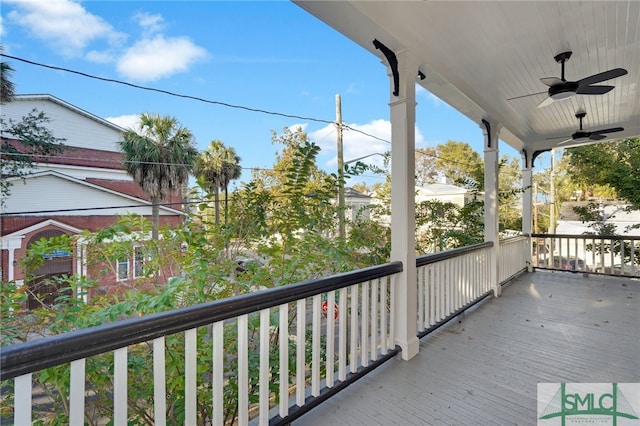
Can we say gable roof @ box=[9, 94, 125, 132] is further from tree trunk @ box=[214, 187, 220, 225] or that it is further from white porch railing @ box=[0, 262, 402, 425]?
white porch railing @ box=[0, 262, 402, 425]

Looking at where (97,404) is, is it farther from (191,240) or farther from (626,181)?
(626,181)

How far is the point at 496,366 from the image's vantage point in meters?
2.56

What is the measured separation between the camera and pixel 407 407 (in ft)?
6.68

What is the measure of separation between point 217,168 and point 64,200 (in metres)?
1.82

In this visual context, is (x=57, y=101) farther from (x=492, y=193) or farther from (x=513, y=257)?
(x=513, y=257)

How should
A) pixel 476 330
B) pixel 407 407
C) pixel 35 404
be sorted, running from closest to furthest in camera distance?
1. pixel 35 404
2. pixel 407 407
3. pixel 476 330

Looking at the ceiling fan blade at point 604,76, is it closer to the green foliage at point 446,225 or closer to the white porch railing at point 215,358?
the white porch railing at point 215,358

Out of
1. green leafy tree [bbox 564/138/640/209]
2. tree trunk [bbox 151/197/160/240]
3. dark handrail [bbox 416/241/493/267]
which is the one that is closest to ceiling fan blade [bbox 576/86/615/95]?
dark handrail [bbox 416/241/493/267]

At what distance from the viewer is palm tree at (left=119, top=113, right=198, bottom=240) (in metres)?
4.09

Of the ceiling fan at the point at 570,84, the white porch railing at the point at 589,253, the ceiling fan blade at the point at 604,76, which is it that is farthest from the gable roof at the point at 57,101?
the white porch railing at the point at 589,253

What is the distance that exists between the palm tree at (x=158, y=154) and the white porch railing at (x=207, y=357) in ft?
7.99

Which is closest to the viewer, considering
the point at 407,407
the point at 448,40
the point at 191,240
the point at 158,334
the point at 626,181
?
the point at 158,334

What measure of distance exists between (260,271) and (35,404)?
153 centimetres

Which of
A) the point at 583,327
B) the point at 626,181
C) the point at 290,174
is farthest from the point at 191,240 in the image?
the point at 626,181
